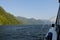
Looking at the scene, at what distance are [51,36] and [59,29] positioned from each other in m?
1.40

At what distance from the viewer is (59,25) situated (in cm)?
1143

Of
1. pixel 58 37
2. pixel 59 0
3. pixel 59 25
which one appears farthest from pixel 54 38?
pixel 59 0

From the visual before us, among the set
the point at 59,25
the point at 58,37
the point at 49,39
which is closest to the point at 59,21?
the point at 59,25

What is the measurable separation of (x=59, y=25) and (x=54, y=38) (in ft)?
4.00

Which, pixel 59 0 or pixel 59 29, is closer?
pixel 59 29

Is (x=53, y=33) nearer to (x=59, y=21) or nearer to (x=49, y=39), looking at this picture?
(x=49, y=39)

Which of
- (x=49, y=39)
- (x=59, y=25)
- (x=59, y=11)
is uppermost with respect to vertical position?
(x=59, y=11)

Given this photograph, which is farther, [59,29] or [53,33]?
[53,33]

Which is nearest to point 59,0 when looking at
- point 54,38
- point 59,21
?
point 59,21

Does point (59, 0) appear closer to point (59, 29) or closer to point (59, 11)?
point (59, 11)

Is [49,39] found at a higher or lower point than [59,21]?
lower

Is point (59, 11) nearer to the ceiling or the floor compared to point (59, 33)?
nearer to the ceiling

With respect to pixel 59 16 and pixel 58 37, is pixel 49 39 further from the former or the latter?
pixel 59 16

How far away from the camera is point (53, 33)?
1277 cm
